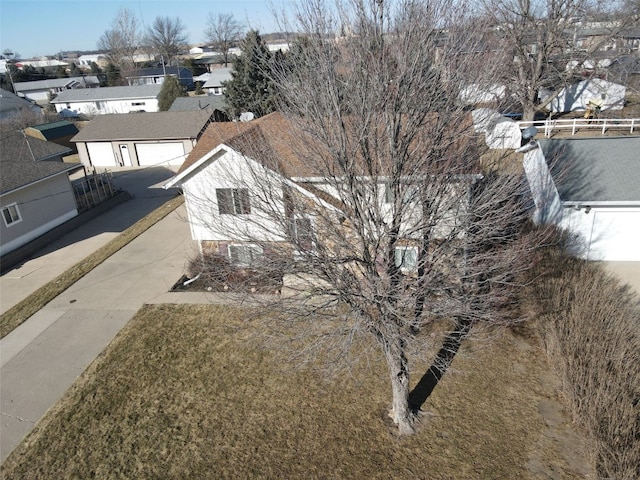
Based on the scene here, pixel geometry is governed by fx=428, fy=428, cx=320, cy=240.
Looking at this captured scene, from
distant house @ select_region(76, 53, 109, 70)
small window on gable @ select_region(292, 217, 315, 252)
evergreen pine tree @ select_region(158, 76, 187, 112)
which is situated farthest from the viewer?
distant house @ select_region(76, 53, 109, 70)

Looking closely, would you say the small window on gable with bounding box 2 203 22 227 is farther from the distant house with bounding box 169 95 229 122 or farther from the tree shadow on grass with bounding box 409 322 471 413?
the distant house with bounding box 169 95 229 122

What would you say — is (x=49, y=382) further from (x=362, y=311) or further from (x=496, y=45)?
(x=496, y=45)

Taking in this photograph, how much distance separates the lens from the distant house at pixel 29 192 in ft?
61.6

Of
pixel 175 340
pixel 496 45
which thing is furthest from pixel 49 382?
pixel 496 45

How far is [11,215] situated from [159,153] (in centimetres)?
1508

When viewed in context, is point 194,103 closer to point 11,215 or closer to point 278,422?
point 11,215

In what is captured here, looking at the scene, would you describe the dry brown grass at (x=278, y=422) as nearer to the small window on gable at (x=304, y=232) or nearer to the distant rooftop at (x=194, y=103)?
the small window on gable at (x=304, y=232)

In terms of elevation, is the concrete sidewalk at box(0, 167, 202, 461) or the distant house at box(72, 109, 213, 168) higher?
the distant house at box(72, 109, 213, 168)

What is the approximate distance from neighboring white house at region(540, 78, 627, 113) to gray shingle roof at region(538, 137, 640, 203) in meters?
18.6

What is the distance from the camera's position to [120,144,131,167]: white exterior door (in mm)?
33438

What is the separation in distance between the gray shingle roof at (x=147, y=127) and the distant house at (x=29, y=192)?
894 cm

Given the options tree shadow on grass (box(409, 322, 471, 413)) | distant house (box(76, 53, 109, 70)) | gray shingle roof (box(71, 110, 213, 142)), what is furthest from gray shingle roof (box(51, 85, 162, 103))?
tree shadow on grass (box(409, 322, 471, 413))

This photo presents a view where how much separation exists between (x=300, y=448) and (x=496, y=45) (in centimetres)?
921

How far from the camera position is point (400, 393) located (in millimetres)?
8797
